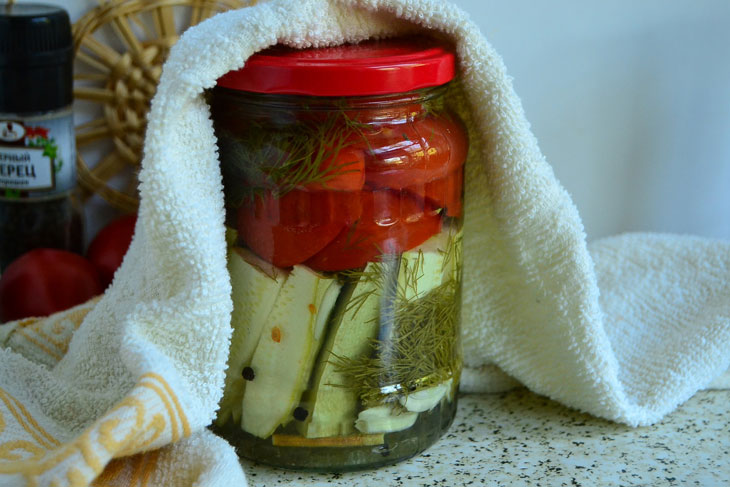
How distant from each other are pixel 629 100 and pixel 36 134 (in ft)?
1.96

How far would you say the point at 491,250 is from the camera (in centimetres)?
66

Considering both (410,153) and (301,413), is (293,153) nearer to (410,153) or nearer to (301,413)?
(410,153)

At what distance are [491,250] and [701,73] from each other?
39 centimetres

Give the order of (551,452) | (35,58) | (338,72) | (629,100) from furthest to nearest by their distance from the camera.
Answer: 1. (629,100)
2. (35,58)
3. (551,452)
4. (338,72)

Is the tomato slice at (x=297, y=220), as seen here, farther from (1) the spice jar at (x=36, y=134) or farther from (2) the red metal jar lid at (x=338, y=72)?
(1) the spice jar at (x=36, y=134)

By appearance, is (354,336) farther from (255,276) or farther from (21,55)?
(21,55)

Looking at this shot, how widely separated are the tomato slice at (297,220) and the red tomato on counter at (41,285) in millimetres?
278

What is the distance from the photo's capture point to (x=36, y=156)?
772 millimetres

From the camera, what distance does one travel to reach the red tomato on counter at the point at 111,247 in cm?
79

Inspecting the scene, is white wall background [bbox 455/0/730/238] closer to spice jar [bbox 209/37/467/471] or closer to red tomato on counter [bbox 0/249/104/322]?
spice jar [bbox 209/37/467/471]

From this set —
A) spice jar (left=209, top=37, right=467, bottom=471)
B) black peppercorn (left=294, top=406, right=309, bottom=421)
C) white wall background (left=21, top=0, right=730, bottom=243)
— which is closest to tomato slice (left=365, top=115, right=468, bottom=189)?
spice jar (left=209, top=37, right=467, bottom=471)

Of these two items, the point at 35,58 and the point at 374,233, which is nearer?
Result: the point at 374,233

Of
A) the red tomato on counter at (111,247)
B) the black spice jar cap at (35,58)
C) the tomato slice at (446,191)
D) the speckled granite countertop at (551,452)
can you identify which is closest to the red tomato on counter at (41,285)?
the red tomato on counter at (111,247)

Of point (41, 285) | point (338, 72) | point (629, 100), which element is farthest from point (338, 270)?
point (629, 100)
